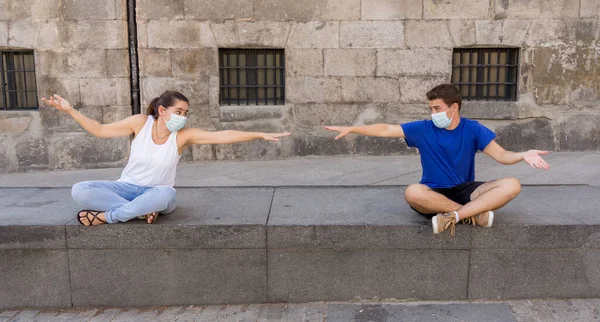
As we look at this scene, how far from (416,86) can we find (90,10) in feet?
17.8

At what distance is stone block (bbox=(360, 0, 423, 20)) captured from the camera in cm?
885

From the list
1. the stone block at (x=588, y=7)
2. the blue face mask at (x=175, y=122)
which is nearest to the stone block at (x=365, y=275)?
the blue face mask at (x=175, y=122)

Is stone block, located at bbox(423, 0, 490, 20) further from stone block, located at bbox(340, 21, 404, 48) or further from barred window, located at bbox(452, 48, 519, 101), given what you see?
barred window, located at bbox(452, 48, 519, 101)

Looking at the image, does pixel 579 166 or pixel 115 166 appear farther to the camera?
pixel 115 166

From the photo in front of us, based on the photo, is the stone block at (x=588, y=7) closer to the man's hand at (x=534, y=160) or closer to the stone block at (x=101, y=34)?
the man's hand at (x=534, y=160)

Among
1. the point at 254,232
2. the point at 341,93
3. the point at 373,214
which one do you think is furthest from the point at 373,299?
the point at 341,93

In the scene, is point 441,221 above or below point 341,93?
below

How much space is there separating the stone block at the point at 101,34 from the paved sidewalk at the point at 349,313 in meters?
5.57

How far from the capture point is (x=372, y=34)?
8.91m

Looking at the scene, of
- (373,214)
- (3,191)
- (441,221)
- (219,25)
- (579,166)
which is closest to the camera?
(441,221)

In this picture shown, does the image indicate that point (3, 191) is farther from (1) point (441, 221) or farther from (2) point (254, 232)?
(1) point (441, 221)

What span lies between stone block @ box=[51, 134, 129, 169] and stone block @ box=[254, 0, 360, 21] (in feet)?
10.2

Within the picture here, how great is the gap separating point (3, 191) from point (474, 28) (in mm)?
7285

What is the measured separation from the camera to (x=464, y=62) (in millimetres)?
9273
